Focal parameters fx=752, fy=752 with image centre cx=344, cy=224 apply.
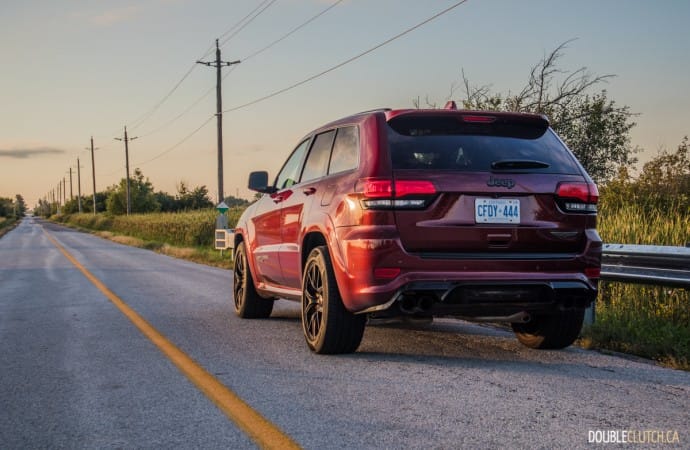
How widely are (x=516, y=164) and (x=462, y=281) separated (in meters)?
0.96

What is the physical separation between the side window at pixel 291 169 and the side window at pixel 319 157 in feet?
0.78

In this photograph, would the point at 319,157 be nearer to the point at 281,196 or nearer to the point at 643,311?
the point at 281,196

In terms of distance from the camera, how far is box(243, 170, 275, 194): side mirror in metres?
7.58

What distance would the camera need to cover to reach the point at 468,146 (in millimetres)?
5496

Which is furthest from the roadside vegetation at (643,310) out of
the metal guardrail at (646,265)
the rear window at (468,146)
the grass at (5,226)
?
the grass at (5,226)

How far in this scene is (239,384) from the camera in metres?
4.91

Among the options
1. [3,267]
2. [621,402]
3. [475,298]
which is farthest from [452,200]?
[3,267]

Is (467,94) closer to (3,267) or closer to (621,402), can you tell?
(3,267)

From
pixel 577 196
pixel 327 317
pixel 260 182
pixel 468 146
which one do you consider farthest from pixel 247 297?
pixel 577 196

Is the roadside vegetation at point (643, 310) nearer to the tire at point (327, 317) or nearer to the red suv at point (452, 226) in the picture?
the red suv at point (452, 226)

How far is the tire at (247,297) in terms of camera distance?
27.1 feet

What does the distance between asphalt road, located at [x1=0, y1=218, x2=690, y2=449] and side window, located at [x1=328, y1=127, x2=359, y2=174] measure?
4.91 ft

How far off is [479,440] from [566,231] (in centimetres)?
225

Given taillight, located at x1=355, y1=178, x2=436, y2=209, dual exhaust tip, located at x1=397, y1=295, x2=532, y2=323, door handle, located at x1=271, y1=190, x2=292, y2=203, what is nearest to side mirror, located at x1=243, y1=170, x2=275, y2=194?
door handle, located at x1=271, y1=190, x2=292, y2=203
